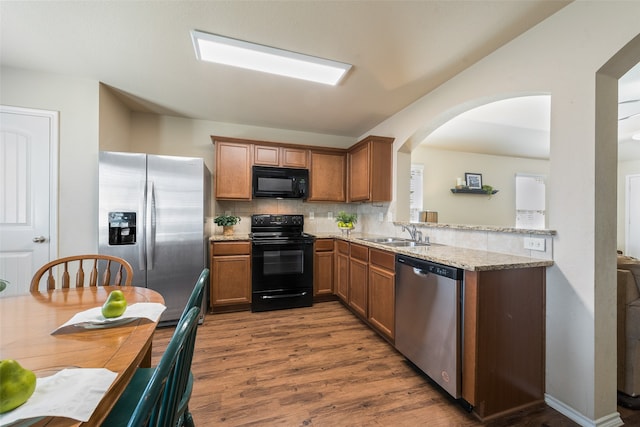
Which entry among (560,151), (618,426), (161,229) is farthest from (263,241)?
(618,426)

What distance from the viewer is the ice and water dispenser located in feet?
8.26

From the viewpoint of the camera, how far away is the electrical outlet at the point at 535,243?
1.70 m

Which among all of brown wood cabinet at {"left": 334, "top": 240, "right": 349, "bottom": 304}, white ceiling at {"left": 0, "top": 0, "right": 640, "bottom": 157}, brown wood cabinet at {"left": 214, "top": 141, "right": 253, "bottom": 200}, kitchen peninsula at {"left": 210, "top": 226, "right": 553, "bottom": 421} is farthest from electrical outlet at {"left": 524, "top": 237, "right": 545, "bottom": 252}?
brown wood cabinet at {"left": 214, "top": 141, "right": 253, "bottom": 200}

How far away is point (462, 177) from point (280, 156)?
13.0ft

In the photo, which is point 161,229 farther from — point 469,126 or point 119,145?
point 469,126

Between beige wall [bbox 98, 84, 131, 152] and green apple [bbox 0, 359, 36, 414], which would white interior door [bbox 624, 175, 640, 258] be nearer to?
green apple [bbox 0, 359, 36, 414]

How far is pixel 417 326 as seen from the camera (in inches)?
75.3

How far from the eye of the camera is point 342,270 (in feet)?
10.9

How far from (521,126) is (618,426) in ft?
12.1

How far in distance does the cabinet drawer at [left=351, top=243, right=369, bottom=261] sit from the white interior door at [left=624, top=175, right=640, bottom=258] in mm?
6511

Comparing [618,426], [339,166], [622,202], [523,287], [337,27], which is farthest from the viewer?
[622,202]

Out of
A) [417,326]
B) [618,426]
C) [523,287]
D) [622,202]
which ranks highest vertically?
[622,202]

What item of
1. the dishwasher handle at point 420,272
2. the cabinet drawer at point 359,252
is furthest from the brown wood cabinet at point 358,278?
the dishwasher handle at point 420,272

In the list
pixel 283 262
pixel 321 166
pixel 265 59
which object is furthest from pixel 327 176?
pixel 265 59
